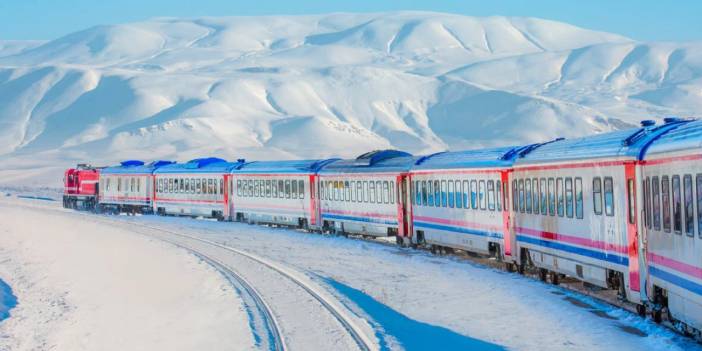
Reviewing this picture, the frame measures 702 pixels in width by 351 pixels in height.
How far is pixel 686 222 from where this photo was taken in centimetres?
1460

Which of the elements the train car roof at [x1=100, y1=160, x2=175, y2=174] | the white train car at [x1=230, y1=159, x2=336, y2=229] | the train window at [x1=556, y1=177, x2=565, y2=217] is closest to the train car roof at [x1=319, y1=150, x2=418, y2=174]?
the white train car at [x1=230, y1=159, x2=336, y2=229]

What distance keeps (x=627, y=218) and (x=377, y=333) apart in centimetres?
459

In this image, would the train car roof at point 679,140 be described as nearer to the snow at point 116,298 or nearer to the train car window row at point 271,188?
the snow at point 116,298

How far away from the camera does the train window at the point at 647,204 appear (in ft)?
54.9

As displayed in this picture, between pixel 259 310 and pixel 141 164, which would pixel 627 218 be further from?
pixel 141 164

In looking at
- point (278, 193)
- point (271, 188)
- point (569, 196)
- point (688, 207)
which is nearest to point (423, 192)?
point (569, 196)

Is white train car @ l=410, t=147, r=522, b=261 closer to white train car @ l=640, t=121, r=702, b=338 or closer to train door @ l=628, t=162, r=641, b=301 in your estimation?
train door @ l=628, t=162, r=641, b=301

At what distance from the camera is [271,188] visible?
49781mm

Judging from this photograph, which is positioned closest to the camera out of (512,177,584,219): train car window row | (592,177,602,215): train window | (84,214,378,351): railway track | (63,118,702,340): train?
(63,118,702,340): train

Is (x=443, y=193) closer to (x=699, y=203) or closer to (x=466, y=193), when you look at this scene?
(x=466, y=193)

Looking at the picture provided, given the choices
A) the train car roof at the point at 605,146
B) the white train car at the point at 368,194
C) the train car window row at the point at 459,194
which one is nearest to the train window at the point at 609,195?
the train car roof at the point at 605,146

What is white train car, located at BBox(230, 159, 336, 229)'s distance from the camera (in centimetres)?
4547

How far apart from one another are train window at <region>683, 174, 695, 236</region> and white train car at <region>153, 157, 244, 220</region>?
139 ft

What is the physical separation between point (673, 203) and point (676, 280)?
109 cm
